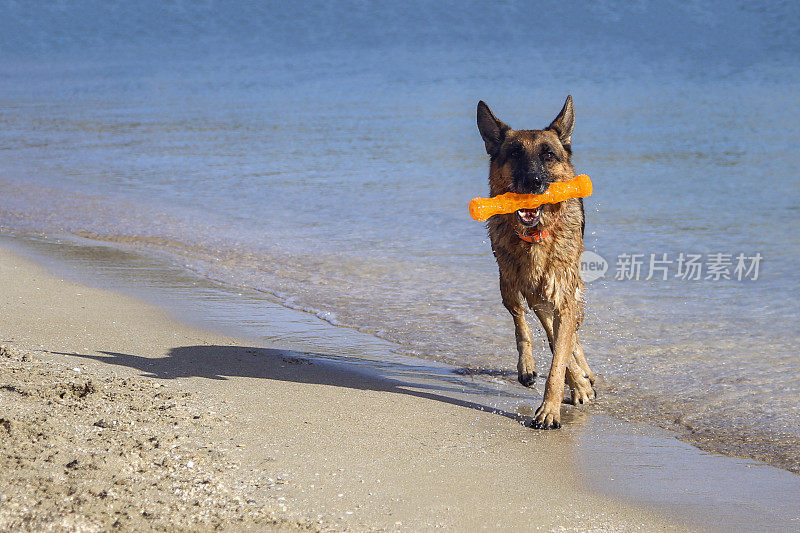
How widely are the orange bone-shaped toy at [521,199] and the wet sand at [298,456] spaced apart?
1094 mm

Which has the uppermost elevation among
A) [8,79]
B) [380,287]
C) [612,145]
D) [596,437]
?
[8,79]

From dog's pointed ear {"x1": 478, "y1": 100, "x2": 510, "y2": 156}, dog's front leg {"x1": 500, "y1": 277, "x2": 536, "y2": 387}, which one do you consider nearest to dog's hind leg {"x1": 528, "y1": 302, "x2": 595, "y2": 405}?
dog's front leg {"x1": 500, "y1": 277, "x2": 536, "y2": 387}

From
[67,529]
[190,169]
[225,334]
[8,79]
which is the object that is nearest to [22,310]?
[225,334]

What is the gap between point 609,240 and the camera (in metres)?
10.9

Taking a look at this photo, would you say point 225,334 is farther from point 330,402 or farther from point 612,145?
point 612,145

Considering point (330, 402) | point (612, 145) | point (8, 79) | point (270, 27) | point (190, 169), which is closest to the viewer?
point (330, 402)

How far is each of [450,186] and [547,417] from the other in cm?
995

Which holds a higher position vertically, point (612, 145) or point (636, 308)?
point (612, 145)

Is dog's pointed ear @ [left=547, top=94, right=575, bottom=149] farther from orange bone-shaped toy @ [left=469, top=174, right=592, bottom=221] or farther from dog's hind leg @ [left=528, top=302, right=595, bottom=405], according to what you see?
dog's hind leg @ [left=528, top=302, right=595, bottom=405]

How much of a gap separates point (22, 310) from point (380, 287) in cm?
300

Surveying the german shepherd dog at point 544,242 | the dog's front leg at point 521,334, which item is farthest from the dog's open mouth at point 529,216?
the dog's front leg at point 521,334

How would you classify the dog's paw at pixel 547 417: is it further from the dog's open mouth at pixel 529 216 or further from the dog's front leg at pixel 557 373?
the dog's open mouth at pixel 529 216

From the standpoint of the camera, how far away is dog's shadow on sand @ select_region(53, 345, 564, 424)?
5.62 m

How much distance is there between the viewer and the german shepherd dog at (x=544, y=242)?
17.1 feet
